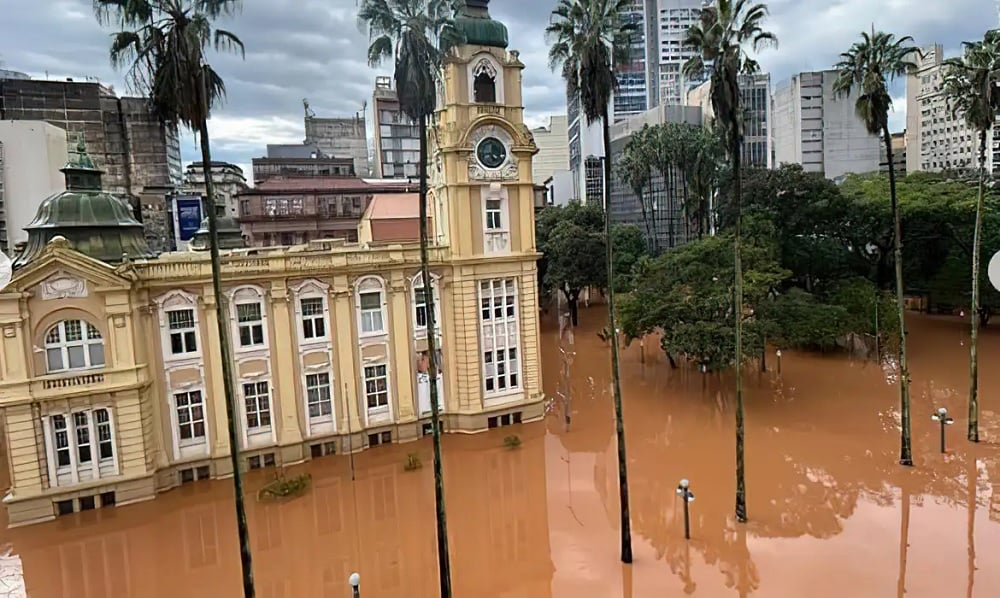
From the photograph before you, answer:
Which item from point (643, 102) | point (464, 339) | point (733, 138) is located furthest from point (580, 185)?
point (733, 138)

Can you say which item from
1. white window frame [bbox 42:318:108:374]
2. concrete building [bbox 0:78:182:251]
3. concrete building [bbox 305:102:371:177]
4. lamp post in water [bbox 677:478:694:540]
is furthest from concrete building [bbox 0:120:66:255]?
concrete building [bbox 305:102:371:177]

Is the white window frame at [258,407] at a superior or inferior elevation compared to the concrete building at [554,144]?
inferior

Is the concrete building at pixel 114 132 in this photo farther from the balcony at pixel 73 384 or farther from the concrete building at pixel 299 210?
the balcony at pixel 73 384

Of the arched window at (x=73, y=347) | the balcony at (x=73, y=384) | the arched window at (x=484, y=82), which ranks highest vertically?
the arched window at (x=484, y=82)

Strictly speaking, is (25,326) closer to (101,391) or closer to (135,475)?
(101,391)

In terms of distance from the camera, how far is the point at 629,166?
48.4 meters

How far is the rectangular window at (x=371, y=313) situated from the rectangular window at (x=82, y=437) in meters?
8.96

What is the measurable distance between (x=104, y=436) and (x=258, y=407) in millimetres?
4569

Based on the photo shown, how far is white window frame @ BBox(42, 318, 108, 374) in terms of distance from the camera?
59.6ft

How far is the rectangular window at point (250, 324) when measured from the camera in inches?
827

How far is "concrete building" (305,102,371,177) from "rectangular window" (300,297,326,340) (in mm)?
70163

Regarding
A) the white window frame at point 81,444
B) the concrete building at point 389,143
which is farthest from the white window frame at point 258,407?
the concrete building at point 389,143

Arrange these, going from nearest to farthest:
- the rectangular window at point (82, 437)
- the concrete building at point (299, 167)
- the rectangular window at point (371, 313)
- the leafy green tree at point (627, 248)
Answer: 1. the rectangular window at point (82, 437)
2. the rectangular window at point (371, 313)
3. the leafy green tree at point (627, 248)
4. the concrete building at point (299, 167)

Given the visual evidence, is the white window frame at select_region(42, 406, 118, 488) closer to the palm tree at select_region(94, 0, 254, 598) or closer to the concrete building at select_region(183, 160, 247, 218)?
the palm tree at select_region(94, 0, 254, 598)
